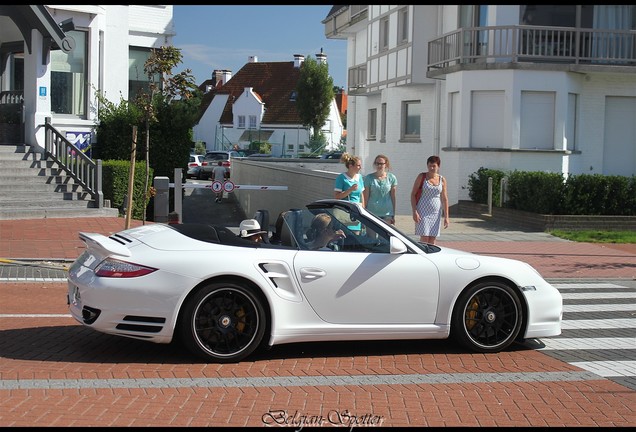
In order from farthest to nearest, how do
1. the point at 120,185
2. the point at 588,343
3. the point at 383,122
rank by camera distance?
1. the point at 383,122
2. the point at 120,185
3. the point at 588,343

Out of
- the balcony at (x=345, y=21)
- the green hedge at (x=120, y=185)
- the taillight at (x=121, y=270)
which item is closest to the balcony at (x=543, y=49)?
the balcony at (x=345, y=21)

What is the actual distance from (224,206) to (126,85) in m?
7.91

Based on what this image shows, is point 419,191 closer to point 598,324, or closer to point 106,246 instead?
point 598,324

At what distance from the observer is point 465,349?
8.11 metres

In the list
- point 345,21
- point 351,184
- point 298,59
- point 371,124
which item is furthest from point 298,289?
point 298,59

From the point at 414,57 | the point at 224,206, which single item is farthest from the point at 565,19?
the point at 224,206

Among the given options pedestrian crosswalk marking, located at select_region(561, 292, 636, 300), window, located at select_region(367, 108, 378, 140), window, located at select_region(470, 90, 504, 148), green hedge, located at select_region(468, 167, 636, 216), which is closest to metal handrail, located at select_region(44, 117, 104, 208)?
green hedge, located at select_region(468, 167, 636, 216)

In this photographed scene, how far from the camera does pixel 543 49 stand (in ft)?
89.6

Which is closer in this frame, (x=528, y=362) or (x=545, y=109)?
(x=528, y=362)

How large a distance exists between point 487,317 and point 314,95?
67.8 m

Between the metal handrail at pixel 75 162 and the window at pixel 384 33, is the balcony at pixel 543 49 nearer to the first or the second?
the window at pixel 384 33

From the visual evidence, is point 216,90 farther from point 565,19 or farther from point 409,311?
point 409,311

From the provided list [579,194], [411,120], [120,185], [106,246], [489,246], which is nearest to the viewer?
[106,246]

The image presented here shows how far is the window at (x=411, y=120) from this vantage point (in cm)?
3350
